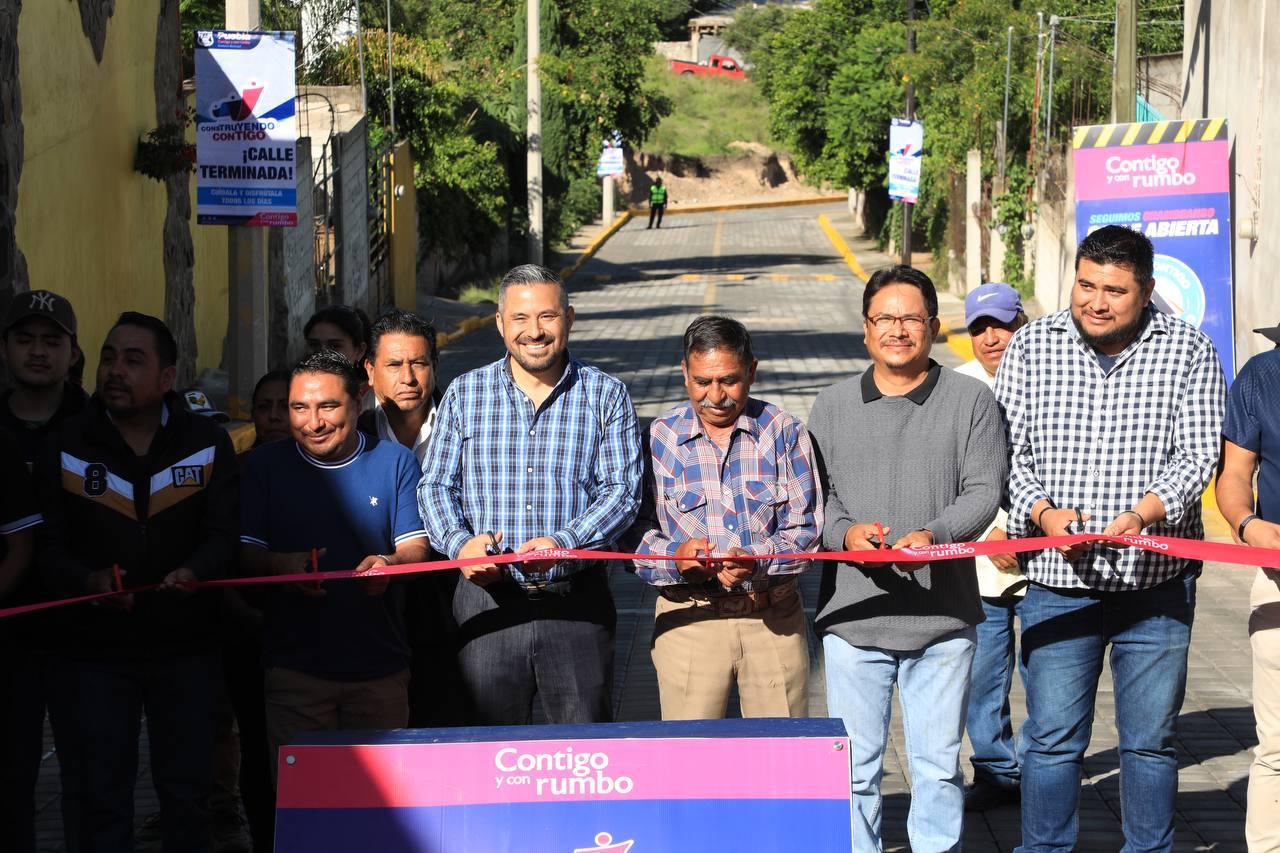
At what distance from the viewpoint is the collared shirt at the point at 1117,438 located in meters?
4.94

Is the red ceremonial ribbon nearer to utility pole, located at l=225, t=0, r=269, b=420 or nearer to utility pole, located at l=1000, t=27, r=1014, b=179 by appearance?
utility pole, located at l=225, t=0, r=269, b=420

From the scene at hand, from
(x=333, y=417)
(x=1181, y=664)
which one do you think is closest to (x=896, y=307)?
(x=1181, y=664)

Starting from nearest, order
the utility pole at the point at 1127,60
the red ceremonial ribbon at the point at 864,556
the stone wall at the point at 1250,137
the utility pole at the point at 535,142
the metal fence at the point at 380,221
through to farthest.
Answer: the red ceremonial ribbon at the point at 864,556 → the stone wall at the point at 1250,137 → the utility pole at the point at 1127,60 → the metal fence at the point at 380,221 → the utility pole at the point at 535,142

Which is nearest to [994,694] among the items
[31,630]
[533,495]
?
[533,495]

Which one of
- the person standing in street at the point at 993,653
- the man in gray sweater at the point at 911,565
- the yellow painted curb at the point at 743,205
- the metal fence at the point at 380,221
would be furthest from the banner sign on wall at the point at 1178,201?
the yellow painted curb at the point at 743,205

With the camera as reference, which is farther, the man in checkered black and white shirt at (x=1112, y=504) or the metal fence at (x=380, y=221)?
the metal fence at (x=380, y=221)

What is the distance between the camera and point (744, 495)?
497cm

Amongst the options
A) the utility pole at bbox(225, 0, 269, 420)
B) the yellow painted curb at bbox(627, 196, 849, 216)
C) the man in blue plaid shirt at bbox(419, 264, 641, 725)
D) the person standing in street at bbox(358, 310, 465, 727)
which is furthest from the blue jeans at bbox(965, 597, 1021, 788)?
the yellow painted curb at bbox(627, 196, 849, 216)

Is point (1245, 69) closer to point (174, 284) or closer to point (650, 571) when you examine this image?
point (174, 284)

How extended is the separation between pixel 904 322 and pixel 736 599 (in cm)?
99

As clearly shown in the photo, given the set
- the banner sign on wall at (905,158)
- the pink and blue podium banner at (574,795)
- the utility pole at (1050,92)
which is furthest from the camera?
the banner sign on wall at (905,158)

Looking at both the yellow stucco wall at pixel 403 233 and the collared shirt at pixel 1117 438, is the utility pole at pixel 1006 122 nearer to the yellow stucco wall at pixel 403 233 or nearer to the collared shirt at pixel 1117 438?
the yellow stucco wall at pixel 403 233

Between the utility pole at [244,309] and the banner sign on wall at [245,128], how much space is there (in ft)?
2.23

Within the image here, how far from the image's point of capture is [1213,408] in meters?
4.96
